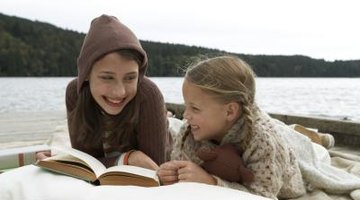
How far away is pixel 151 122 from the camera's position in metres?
2.29

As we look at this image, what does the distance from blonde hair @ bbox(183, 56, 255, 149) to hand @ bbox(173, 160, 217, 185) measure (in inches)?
8.0

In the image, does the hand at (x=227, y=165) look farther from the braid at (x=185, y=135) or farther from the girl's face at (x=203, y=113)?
the braid at (x=185, y=135)

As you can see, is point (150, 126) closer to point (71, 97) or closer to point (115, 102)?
point (115, 102)

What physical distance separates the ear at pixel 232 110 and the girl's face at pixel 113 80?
53 centimetres

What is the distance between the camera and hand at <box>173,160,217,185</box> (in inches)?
63.8

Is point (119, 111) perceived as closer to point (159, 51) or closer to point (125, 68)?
point (125, 68)

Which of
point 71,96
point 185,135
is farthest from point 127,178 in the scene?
point 71,96

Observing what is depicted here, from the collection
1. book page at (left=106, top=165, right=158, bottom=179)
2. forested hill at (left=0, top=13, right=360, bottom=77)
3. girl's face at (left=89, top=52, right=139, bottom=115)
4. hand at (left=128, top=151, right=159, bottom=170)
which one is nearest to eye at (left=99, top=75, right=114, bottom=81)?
girl's face at (left=89, top=52, right=139, bottom=115)

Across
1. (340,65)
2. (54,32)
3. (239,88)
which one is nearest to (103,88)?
(239,88)

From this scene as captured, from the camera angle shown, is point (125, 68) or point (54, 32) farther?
point (54, 32)

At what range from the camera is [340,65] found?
98.3 feet

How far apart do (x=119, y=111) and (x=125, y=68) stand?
8.9 inches

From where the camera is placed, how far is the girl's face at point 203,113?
176 cm

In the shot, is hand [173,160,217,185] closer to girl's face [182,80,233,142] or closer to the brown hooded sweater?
girl's face [182,80,233,142]
